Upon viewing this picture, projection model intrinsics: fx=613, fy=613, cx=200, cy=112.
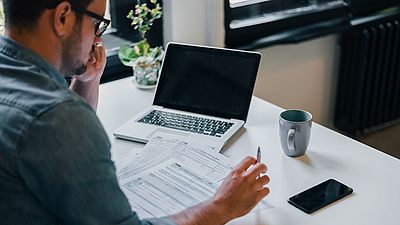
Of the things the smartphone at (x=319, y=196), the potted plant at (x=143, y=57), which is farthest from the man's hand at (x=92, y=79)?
the smartphone at (x=319, y=196)

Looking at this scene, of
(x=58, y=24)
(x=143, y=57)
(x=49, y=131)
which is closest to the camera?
(x=49, y=131)

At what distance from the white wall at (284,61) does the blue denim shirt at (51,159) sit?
1.23m

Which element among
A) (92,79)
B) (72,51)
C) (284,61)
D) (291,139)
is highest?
(72,51)

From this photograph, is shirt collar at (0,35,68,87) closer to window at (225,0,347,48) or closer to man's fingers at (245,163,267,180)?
man's fingers at (245,163,267,180)

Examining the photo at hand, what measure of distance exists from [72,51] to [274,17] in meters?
1.59

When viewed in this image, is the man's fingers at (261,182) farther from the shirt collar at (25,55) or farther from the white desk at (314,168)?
the shirt collar at (25,55)

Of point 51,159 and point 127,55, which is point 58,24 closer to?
point 51,159

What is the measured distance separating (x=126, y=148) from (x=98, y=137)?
23.2 inches

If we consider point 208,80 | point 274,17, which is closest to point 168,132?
point 208,80

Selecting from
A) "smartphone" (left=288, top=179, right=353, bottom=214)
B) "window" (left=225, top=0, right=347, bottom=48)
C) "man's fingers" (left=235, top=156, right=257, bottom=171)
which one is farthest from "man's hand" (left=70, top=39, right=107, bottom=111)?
"window" (left=225, top=0, right=347, bottom=48)

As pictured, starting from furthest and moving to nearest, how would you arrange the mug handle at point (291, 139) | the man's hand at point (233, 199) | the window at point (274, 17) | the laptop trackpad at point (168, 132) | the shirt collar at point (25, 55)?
the window at point (274, 17) < the laptop trackpad at point (168, 132) < the mug handle at point (291, 139) < the man's hand at point (233, 199) < the shirt collar at point (25, 55)

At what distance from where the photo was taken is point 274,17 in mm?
2574

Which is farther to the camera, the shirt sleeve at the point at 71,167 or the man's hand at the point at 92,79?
the man's hand at the point at 92,79

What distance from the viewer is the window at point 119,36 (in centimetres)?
221
